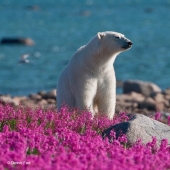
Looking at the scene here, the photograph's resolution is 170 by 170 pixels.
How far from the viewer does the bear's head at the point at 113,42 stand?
12.1 m

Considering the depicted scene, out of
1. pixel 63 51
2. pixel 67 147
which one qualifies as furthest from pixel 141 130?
pixel 63 51

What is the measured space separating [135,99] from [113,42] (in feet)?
32.3

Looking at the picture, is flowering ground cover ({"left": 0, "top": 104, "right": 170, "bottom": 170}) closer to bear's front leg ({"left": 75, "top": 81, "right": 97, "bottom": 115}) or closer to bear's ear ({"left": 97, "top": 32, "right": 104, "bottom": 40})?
bear's front leg ({"left": 75, "top": 81, "right": 97, "bottom": 115})

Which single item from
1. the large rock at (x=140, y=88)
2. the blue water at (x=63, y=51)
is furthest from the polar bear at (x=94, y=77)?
the blue water at (x=63, y=51)

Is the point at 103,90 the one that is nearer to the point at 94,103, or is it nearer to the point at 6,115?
the point at 94,103

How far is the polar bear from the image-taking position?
11.8 m

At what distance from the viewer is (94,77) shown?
39.0 ft

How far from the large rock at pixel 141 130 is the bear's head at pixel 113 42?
10.5ft

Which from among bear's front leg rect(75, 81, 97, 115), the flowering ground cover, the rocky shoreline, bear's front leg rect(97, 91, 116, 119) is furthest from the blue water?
the flowering ground cover

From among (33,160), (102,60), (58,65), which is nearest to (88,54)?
(102,60)

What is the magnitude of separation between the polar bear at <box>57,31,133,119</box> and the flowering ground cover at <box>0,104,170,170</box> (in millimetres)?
1666

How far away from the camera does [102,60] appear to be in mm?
12164

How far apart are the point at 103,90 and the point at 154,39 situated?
46.0 m

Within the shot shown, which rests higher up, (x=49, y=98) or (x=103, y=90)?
(x=103, y=90)
